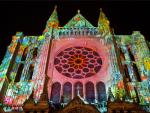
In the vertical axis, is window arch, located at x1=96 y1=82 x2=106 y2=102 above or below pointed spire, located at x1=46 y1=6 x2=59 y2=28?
below

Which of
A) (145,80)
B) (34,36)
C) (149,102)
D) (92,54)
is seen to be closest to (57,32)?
(34,36)

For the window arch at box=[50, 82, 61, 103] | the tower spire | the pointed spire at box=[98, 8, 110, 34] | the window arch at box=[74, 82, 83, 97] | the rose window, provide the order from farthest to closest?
1. the tower spire
2. the pointed spire at box=[98, 8, 110, 34]
3. the rose window
4. the window arch at box=[74, 82, 83, 97]
5. the window arch at box=[50, 82, 61, 103]

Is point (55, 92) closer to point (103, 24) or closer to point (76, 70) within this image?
point (76, 70)

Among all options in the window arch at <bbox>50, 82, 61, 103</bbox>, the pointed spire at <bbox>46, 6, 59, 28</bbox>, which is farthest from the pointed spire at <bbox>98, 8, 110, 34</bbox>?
the window arch at <bbox>50, 82, 61, 103</bbox>

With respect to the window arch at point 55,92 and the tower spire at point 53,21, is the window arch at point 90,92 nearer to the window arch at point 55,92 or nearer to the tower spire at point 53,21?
the window arch at point 55,92

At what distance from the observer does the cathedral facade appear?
21.2 metres

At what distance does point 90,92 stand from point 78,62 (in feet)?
11.1

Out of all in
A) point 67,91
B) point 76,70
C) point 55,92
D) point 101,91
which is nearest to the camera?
point 55,92

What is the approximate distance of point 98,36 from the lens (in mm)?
29578

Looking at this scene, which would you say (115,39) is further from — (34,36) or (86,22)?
(34,36)

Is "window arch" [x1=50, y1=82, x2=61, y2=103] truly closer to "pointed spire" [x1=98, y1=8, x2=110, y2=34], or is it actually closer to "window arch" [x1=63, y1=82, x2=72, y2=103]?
"window arch" [x1=63, y1=82, x2=72, y2=103]

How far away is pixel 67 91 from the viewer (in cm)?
2505

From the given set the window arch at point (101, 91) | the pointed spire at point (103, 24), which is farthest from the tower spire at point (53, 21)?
the window arch at point (101, 91)

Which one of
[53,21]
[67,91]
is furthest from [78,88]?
[53,21]
